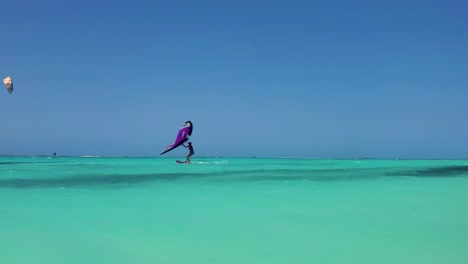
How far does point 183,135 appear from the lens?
1214 inches

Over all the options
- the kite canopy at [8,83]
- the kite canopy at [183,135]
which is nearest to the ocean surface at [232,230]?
the kite canopy at [8,83]

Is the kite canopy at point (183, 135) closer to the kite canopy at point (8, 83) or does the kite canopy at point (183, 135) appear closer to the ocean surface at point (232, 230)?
the kite canopy at point (8, 83)

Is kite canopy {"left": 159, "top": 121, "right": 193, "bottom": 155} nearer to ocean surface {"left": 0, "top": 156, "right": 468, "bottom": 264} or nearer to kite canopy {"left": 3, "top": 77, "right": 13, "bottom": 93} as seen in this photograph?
kite canopy {"left": 3, "top": 77, "right": 13, "bottom": 93}

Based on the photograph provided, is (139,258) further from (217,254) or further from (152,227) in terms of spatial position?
(152,227)

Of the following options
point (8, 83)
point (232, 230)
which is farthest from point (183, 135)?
point (232, 230)

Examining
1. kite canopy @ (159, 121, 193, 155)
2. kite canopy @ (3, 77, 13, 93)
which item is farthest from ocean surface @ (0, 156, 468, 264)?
kite canopy @ (159, 121, 193, 155)

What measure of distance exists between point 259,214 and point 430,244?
3.18m

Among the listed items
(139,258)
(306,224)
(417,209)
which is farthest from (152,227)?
(417,209)

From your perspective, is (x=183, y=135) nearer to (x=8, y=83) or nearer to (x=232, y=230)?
(x=8, y=83)

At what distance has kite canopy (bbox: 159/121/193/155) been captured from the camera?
1203 inches

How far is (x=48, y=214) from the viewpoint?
795 centimetres

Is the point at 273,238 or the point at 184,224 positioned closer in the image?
the point at 273,238

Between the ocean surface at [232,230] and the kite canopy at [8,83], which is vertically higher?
the kite canopy at [8,83]

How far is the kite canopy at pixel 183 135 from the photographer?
30.5 meters
